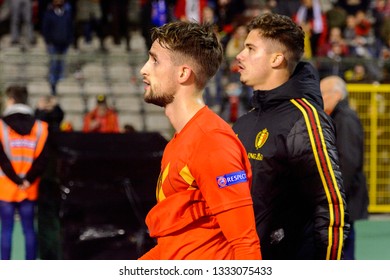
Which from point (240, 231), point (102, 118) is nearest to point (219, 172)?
point (240, 231)

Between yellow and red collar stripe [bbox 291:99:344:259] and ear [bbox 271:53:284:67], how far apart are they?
30 cm

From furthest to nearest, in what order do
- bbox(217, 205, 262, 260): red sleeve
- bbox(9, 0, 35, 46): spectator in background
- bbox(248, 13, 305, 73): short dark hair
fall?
bbox(9, 0, 35, 46): spectator in background
bbox(248, 13, 305, 73): short dark hair
bbox(217, 205, 262, 260): red sleeve

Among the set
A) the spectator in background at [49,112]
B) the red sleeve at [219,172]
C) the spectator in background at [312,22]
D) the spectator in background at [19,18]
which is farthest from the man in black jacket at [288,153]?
the spectator in background at [19,18]

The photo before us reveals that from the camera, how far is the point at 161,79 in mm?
3670

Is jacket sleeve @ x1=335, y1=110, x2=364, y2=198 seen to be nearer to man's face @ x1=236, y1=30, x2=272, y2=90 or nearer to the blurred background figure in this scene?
the blurred background figure

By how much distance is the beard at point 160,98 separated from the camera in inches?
144

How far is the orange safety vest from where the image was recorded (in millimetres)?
9344

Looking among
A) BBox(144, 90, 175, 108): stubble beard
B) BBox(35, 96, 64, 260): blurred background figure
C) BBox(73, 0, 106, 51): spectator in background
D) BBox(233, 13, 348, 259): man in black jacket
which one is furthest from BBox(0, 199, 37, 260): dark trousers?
BBox(73, 0, 106, 51): spectator in background

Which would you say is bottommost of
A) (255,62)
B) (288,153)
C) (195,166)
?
(288,153)

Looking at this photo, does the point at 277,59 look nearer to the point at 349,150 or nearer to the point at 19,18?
the point at 349,150

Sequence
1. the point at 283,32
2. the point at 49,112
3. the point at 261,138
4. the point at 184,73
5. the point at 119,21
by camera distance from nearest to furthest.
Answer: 1. the point at 184,73
2. the point at 261,138
3. the point at 283,32
4. the point at 49,112
5. the point at 119,21

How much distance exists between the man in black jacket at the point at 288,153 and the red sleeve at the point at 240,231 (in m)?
0.89

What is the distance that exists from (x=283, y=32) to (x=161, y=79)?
1.03 m
